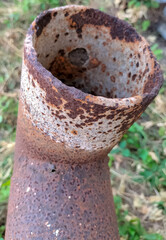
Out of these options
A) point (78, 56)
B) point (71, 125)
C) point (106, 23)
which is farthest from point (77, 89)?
point (78, 56)

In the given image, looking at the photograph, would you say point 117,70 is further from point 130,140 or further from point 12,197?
point 130,140

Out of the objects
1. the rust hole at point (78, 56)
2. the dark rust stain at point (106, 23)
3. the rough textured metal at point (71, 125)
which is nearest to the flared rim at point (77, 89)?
the rough textured metal at point (71, 125)

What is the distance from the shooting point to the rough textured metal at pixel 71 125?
75 cm

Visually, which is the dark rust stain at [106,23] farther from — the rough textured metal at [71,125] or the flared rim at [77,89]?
the flared rim at [77,89]

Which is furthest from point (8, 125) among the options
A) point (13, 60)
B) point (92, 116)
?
point (92, 116)

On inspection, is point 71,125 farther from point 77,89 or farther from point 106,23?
point 106,23

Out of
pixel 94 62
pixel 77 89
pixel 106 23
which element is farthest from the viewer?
pixel 94 62

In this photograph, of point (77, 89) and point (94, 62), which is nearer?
point (77, 89)

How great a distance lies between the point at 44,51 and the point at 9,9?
2.02 meters

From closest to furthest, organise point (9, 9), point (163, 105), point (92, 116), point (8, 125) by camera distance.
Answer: point (92, 116), point (8, 125), point (163, 105), point (9, 9)

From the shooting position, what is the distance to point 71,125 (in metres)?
0.78

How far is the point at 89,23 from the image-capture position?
1.10 meters

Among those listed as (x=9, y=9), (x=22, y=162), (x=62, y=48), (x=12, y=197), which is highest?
(x=62, y=48)

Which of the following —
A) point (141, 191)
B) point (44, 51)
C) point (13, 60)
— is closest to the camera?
point (44, 51)
